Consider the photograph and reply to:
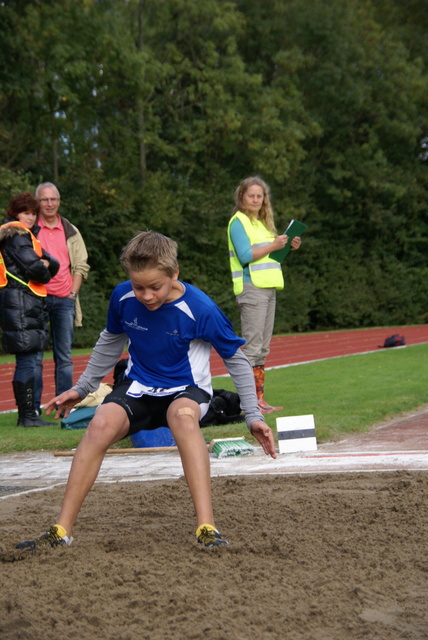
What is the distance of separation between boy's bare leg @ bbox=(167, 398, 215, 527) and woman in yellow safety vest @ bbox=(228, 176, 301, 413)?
423 centimetres

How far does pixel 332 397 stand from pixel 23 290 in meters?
3.81

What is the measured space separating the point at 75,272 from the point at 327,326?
842 inches

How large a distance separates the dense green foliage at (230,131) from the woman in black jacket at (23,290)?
38.3 feet

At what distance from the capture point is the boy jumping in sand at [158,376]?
13.1 ft

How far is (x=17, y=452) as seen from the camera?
738cm

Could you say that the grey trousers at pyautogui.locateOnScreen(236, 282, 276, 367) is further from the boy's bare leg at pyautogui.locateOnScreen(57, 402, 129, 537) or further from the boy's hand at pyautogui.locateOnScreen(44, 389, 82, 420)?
the boy's bare leg at pyautogui.locateOnScreen(57, 402, 129, 537)

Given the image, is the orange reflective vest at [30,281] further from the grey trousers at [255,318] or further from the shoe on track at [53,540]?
the shoe on track at [53,540]

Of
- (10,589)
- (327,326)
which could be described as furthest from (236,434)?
(327,326)

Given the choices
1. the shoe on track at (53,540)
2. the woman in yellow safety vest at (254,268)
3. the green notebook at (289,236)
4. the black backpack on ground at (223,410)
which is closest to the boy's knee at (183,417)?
the shoe on track at (53,540)

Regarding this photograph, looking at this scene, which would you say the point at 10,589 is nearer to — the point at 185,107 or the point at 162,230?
the point at 162,230

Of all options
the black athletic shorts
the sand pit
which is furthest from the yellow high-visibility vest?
the black athletic shorts

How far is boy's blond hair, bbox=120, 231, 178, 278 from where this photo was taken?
13.0 ft

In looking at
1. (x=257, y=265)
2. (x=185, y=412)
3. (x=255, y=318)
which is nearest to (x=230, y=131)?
(x=257, y=265)

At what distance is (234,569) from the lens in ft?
12.1
